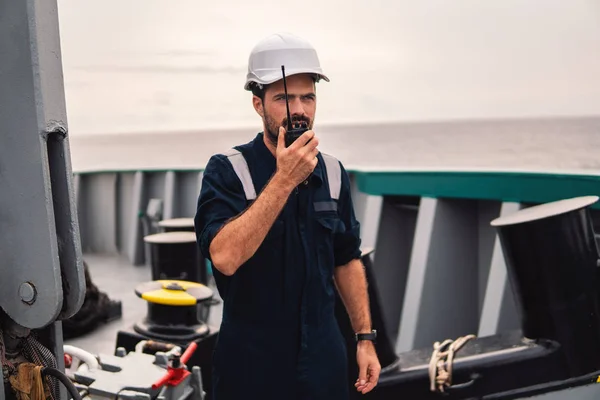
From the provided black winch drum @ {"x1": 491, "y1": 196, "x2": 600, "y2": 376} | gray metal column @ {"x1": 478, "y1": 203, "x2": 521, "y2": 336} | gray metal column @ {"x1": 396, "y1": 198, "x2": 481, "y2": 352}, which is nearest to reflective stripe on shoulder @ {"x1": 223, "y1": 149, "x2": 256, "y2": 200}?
black winch drum @ {"x1": 491, "y1": 196, "x2": 600, "y2": 376}

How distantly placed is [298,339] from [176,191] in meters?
6.72

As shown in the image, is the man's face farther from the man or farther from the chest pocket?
the chest pocket

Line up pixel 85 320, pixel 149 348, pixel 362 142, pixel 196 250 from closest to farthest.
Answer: pixel 149 348
pixel 85 320
pixel 196 250
pixel 362 142

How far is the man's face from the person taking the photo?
5.49 ft

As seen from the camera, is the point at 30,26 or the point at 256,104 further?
the point at 256,104

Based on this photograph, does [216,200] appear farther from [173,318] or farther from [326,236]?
[173,318]

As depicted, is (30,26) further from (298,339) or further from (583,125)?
(583,125)

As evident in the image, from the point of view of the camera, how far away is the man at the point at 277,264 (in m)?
1.70

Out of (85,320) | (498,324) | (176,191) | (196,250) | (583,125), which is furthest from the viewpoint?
(583,125)

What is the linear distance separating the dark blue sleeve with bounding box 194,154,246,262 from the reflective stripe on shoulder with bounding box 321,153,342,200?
0.97ft

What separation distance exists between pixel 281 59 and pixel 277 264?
56 cm

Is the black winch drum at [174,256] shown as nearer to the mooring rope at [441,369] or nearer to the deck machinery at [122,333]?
the deck machinery at [122,333]

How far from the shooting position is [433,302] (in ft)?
14.6

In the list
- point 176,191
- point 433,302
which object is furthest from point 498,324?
point 176,191
